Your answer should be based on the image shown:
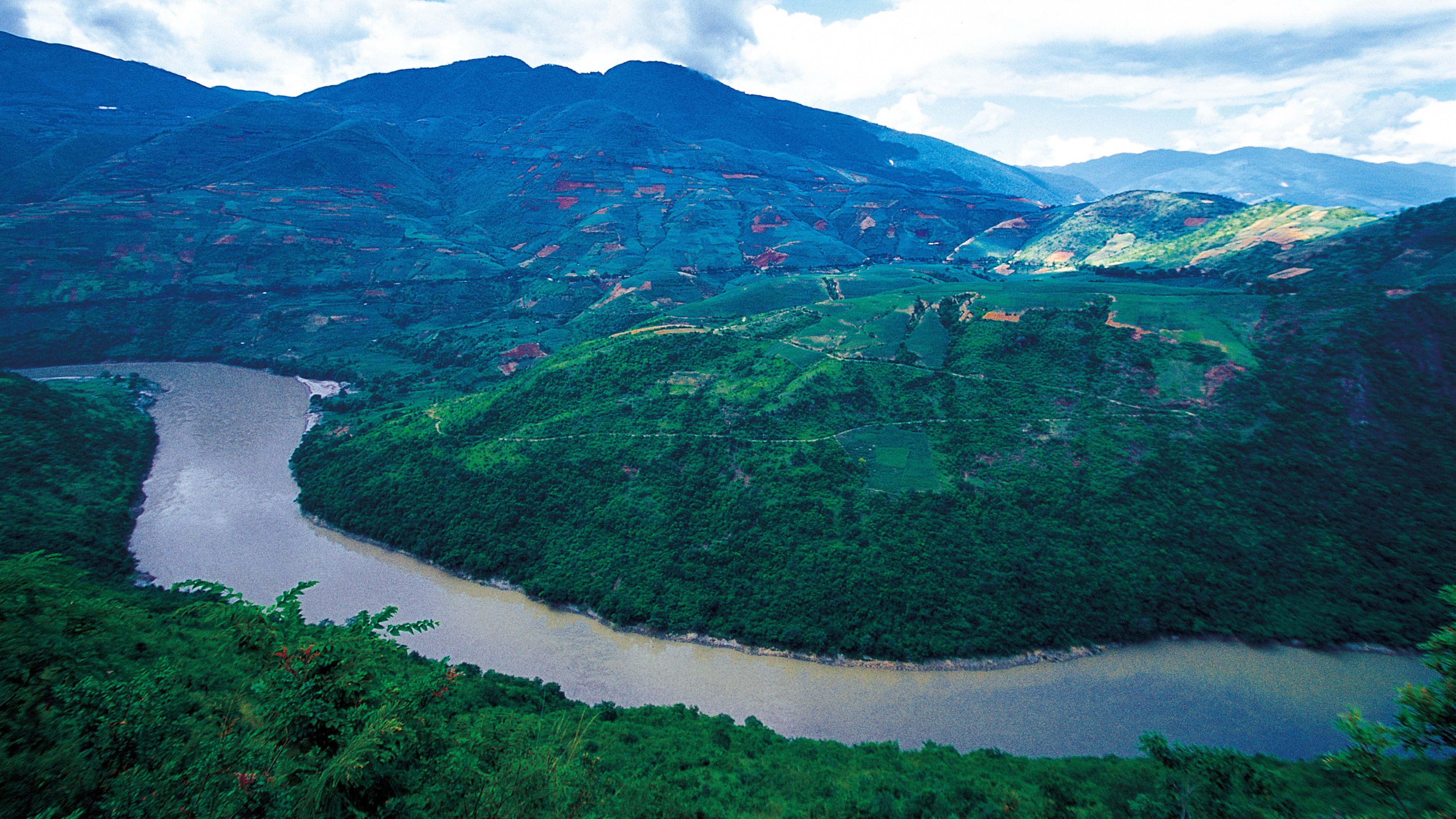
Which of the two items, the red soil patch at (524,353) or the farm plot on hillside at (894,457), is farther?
the red soil patch at (524,353)

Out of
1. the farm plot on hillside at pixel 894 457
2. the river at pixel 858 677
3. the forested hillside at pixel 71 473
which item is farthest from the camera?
the farm plot on hillside at pixel 894 457

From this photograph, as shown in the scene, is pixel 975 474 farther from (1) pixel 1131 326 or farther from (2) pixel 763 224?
(2) pixel 763 224

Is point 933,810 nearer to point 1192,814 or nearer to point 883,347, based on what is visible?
point 1192,814

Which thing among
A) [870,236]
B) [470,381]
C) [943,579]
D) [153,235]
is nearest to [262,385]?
[470,381]

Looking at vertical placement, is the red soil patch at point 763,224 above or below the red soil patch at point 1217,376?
above

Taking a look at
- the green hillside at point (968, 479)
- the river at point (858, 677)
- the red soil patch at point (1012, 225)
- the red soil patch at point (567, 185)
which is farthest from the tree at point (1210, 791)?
the red soil patch at point (1012, 225)

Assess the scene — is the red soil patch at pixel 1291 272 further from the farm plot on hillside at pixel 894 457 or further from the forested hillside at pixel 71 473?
the forested hillside at pixel 71 473

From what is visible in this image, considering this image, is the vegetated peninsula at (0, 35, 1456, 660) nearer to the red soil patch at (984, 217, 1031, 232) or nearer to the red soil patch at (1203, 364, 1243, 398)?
the red soil patch at (1203, 364, 1243, 398)
